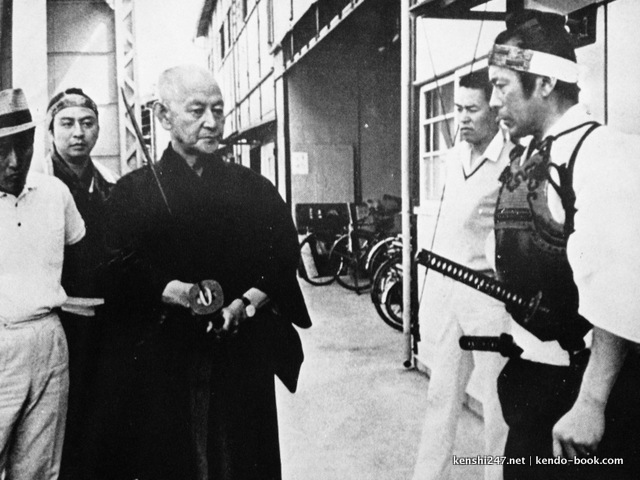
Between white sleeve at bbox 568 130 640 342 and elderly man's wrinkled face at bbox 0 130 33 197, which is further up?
elderly man's wrinkled face at bbox 0 130 33 197

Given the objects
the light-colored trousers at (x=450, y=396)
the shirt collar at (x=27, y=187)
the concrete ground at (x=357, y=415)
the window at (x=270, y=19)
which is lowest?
the concrete ground at (x=357, y=415)

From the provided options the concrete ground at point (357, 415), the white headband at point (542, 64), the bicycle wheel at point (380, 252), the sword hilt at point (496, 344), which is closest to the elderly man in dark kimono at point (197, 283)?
the sword hilt at point (496, 344)

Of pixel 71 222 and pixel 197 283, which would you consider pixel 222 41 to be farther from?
pixel 197 283

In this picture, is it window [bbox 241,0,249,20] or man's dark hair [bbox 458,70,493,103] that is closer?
man's dark hair [bbox 458,70,493,103]

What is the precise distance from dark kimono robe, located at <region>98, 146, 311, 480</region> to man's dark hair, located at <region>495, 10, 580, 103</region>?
995 mm

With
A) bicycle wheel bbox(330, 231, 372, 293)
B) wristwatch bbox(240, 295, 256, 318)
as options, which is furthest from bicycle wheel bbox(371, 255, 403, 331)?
wristwatch bbox(240, 295, 256, 318)

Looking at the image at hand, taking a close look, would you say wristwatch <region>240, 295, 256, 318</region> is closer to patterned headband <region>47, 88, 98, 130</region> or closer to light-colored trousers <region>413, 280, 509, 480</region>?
light-colored trousers <region>413, 280, 509, 480</region>

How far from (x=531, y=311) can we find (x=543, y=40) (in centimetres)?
62

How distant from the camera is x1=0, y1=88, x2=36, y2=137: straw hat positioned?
79.9 inches

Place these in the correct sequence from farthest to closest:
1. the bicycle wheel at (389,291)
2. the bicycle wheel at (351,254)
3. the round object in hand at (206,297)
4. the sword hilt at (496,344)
Result: the bicycle wheel at (351,254), the bicycle wheel at (389,291), the round object in hand at (206,297), the sword hilt at (496,344)

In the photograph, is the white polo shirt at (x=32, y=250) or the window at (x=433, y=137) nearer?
the white polo shirt at (x=32, y=250)

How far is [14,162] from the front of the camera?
79.8 inches

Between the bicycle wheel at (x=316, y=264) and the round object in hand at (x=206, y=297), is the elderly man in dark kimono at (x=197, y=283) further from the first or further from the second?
the bicycle wheel at (x=316, y=264)

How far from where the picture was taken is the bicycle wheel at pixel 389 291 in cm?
565
